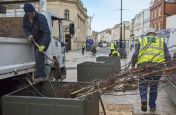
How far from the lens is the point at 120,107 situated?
8.12 metres

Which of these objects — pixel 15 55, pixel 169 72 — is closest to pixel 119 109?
pixel 15 55

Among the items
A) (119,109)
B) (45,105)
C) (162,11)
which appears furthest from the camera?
(162,11)

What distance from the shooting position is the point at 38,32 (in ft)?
23.2

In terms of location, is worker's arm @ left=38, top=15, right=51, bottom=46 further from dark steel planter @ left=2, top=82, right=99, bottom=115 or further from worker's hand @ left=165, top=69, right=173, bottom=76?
worker's hand @ left=165, top=69, right=173, bottom=76

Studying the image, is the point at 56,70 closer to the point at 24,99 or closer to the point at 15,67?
the point at 15,67

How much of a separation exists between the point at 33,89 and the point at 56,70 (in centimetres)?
379

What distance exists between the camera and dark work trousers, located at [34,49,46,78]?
6.75 m

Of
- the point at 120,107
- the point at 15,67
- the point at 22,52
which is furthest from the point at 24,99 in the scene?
the point at 120,107

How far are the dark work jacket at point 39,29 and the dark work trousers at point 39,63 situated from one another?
239 millimetres

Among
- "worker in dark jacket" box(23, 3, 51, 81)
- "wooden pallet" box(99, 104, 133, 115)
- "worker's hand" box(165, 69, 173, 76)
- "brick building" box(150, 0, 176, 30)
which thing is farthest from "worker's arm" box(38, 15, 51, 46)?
"brick building" box(150, 0, 176, 30)

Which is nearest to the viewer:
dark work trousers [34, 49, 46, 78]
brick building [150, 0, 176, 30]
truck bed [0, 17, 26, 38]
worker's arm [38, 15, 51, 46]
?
dark work trousers [34, 49, 46, 78]

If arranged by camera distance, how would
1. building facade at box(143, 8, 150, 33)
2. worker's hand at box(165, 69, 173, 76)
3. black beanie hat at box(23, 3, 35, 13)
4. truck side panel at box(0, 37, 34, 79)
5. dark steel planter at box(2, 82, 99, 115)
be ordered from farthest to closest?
building facade at box(143, 8, 150, 33), black beanie hat at box(23, 3, 35, 13), truck side panel at box(0, 37, 34, 79), worker's hand at box(165, 69, 173, 76), dark steel planter at box(2, 82, 99, 115)

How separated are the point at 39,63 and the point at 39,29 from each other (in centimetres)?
70

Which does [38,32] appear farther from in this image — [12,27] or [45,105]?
[45,105]
